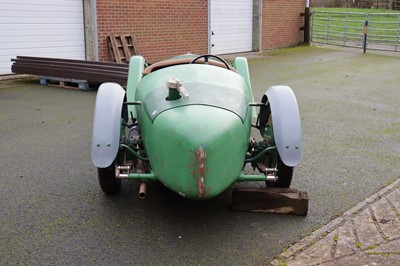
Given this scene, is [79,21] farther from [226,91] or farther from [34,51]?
[226,91]

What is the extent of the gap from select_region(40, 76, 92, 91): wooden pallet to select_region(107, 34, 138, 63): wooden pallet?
1.99 metres

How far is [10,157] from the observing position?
17.3 feet

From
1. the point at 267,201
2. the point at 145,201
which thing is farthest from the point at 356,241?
the point at 145,201

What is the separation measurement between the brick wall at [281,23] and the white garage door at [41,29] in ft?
26.6

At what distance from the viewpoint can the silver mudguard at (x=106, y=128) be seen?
3.62m

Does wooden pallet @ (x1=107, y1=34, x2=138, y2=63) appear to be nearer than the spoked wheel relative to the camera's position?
No

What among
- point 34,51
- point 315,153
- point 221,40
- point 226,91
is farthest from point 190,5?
point 226,91

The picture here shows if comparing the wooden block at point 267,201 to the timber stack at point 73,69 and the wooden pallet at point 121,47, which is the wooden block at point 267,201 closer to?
the timber stack at point 73,69

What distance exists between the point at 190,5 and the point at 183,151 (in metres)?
11.8

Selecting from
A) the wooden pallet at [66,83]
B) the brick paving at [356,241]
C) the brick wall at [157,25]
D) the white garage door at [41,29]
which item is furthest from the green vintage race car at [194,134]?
the brick wall at [157,25]

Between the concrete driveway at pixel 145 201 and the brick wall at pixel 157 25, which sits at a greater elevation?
the brick wall at pixel 157 25

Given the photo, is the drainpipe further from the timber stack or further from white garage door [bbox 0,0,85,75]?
the timber stack

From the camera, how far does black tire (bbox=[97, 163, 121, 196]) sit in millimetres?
3877

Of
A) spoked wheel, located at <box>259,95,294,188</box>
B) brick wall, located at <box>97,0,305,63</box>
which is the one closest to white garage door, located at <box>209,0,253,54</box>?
brick wall, located at <box>97,0,305,63</box>
